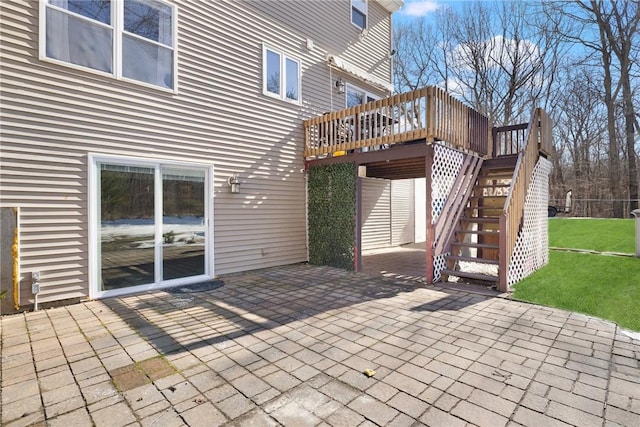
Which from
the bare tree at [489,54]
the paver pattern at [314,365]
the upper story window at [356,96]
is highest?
the bare tree at [489,54]

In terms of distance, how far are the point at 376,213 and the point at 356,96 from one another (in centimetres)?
359

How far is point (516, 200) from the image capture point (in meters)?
5.62

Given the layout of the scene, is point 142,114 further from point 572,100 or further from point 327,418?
point 572,100

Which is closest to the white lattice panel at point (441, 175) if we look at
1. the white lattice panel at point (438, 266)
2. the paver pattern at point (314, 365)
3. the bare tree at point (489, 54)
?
the white lattice panel at point (438, 266)

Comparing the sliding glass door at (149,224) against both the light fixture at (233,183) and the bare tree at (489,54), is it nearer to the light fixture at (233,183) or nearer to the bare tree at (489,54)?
the light fixture at (233,183)

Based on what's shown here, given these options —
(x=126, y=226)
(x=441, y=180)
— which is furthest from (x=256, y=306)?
(x=441, y=180)

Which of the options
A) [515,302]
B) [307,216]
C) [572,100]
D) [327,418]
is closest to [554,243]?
[515,302]

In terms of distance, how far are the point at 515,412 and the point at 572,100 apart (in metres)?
24.3

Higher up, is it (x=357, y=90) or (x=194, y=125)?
(x=357, y=90)

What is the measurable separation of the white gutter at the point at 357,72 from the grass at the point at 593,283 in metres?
6.42

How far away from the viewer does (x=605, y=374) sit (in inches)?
107

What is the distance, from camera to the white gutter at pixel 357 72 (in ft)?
28.3

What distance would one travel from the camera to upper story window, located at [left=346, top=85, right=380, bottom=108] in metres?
9.71

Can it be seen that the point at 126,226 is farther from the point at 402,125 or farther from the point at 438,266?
the point at 402,125
